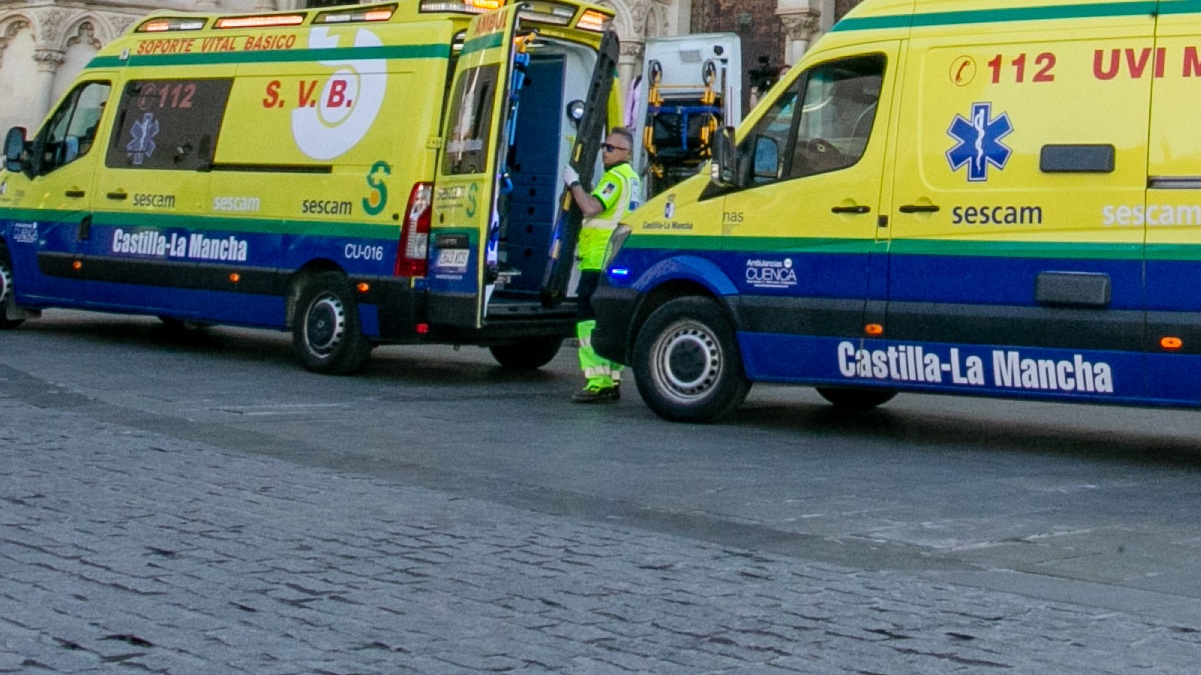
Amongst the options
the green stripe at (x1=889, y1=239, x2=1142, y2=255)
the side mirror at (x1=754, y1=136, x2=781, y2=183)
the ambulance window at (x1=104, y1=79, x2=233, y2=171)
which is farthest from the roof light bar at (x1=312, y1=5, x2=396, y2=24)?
the green stripe at (x1=889, y1=239, x2=1142, y2=255)

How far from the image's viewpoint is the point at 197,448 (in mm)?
9305

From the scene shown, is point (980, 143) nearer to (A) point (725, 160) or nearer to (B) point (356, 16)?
(A) point (725, 160)

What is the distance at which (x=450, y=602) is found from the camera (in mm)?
5844

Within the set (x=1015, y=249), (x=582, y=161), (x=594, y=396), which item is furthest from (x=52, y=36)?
(x=1015, y=249)

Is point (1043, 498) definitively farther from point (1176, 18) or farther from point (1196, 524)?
point (1176, 18)

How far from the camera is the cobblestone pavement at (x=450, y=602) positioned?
5.14 meters

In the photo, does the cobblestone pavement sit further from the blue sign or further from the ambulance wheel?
the ambulance wheel

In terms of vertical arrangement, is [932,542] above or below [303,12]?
below

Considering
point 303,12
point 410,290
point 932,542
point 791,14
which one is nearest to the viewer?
point 932,542

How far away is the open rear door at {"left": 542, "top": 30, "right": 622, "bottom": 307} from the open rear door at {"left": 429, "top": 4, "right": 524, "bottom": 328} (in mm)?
547

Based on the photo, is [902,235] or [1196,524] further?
[902,235]

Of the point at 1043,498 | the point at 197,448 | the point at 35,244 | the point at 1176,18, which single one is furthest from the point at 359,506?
the point at 35,244

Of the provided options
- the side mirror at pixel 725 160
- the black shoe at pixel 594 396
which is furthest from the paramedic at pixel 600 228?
the side mirror at pixel 725 160

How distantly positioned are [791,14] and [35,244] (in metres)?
11.5
